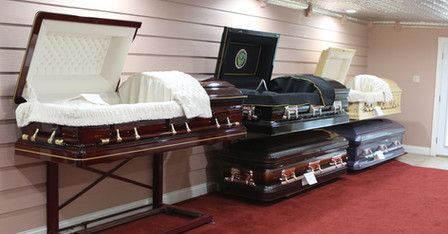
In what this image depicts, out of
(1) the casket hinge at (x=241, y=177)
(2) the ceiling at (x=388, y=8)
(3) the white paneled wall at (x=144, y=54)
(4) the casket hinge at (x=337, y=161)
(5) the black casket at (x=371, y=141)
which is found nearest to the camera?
(3) the white paneled wall at (x=144, y=54)

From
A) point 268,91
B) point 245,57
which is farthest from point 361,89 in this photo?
point 245,57

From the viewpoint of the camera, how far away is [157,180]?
429 centimetres

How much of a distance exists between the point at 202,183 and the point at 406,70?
14.8 feet

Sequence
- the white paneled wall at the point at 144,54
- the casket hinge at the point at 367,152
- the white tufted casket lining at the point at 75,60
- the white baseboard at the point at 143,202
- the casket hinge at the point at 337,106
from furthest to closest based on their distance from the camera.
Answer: the casket hinge at the point at 367,152
the casket hinge at the point at 337,106
the white baseboard at the point at 143,202
the white paneled wall at the point at 144,54
the white tufted casket lining at the point at 75,60

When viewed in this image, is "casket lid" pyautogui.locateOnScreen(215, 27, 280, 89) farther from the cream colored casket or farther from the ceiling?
the cream colored casket

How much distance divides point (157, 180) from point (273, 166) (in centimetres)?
104

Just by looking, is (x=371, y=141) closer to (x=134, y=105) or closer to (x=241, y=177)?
(x=241, y=177)

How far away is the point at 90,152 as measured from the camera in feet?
9.40

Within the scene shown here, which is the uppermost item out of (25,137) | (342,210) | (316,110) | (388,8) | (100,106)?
(388,8)

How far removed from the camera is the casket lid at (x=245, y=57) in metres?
4.46

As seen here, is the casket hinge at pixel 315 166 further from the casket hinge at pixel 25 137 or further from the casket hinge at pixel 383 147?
the casket hinge at pixel 25 137

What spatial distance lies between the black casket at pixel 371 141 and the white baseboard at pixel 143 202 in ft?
6.23

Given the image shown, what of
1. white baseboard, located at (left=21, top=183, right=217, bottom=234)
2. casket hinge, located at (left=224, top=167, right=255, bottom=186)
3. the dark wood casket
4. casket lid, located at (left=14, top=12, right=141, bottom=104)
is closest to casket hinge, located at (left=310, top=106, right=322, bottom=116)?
the dark wood casket

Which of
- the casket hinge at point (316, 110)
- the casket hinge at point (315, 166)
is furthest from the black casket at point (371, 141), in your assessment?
the casket hinge at point (316, 110)
